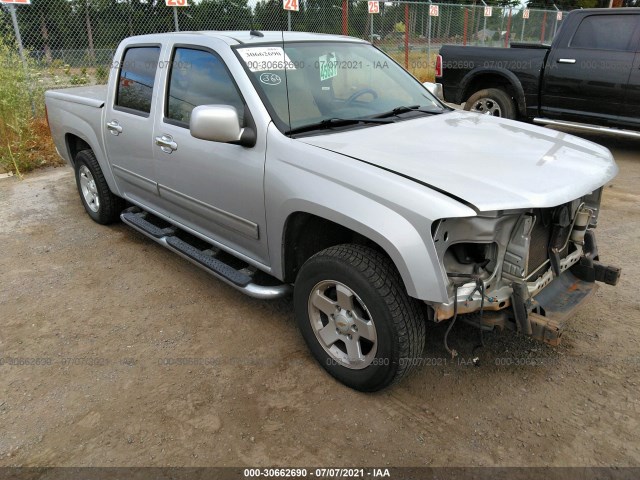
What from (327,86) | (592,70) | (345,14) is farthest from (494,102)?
(345,14)

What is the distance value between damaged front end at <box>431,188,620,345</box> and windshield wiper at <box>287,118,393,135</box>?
3.52 ft

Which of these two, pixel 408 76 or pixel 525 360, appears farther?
pixel 408 76

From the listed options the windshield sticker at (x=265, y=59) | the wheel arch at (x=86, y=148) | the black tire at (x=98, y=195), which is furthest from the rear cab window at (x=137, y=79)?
the windshield sticker at (x=265, y=59)

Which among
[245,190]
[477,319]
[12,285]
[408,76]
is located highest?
[408,76]

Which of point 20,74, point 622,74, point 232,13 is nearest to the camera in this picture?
point 622,74

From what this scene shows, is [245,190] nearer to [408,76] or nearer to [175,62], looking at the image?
[175,62]

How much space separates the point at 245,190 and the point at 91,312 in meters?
1.57

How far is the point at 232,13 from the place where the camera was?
1144 centimetres

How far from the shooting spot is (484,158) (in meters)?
2.66

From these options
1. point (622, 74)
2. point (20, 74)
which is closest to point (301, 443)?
point (622, 74)

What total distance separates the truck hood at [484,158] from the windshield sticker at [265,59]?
65cm

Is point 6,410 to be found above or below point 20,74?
below

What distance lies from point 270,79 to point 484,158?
1.37 meters

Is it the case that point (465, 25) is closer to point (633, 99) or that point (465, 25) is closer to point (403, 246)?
point (633, 99)
